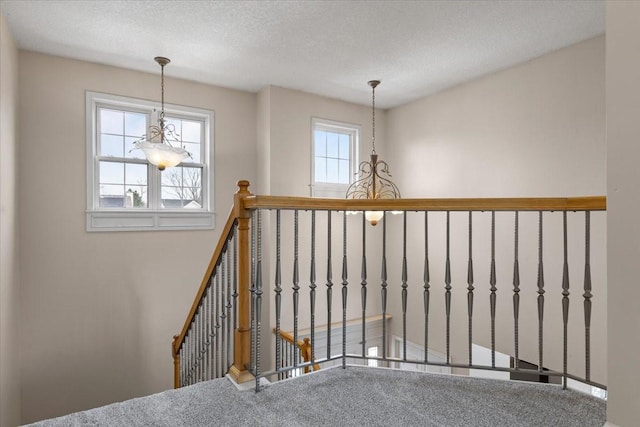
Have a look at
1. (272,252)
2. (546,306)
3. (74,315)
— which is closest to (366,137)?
(272,252)

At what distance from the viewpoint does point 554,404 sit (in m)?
1.50

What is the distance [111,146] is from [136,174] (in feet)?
1.30

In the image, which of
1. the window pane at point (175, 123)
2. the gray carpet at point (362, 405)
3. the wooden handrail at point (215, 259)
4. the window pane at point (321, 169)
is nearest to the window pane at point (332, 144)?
the window pane at point (321, 169)

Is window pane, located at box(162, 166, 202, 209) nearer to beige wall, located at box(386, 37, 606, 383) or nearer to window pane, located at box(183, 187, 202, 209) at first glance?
window pane, located at box(183, 187, 202, 209)

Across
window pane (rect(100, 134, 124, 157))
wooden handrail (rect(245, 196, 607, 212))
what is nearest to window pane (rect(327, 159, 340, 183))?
window pane (rect(100, 134, 124, 157))

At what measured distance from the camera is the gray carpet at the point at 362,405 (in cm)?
139

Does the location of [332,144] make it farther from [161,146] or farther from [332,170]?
[161,146]

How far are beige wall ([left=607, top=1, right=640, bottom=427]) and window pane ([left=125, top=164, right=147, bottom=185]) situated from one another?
4.35 meters

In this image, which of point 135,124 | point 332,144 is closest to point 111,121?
point 135,124

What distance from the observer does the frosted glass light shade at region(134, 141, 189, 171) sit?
11.7 ft

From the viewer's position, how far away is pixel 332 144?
206 inches

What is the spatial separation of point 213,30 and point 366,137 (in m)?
2.79

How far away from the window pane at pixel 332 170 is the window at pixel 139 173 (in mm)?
1642

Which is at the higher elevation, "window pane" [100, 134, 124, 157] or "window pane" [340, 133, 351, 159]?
"window pane" [340, 133, 351, 159]
